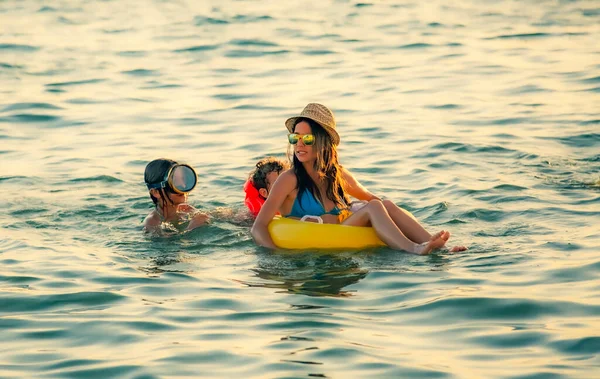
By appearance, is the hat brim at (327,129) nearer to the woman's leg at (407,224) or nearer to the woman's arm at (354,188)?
the woman's arm at (354,188)

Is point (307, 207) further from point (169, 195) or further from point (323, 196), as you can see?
point (169, 195)

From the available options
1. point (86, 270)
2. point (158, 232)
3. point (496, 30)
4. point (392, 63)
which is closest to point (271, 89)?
point (392, 63)

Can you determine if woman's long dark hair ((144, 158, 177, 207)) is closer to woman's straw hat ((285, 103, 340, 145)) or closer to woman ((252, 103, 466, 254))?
woman ((252, 103, 466, 254))

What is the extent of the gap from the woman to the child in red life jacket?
711 mm

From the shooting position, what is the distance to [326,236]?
24.7 ft

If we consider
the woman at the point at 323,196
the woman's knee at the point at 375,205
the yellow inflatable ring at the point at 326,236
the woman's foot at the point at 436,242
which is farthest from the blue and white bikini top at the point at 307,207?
the woman's foot at the point at 436,242

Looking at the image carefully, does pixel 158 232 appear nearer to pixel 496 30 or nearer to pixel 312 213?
pixel 312 213

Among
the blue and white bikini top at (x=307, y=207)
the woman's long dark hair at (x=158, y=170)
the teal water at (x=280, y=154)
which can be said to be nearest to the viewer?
the teal water at (x=280, y=154)

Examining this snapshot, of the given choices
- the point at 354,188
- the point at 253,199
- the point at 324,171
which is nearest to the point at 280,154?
Answer: the point at 253,199

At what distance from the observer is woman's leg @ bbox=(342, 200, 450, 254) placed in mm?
7266

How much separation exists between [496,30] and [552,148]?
743cm

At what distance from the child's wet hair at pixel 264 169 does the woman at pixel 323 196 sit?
73 centimetres

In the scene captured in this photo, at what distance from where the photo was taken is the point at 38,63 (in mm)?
16375

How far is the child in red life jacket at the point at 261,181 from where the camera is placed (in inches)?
341
